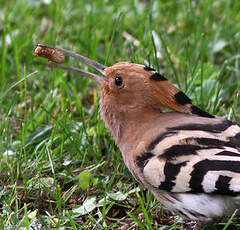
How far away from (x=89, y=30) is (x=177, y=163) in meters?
2.16

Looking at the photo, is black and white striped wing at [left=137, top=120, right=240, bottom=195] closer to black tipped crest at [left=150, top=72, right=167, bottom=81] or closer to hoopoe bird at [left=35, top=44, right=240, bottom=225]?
hoopoe bird at [left=35, top=44, right=240, bottom=225]

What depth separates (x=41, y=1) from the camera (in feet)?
18.4

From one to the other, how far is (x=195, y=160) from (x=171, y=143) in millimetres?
176

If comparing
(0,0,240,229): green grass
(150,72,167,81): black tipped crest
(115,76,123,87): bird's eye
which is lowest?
(0,0,240,229): green grass

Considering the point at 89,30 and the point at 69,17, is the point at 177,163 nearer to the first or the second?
the point at 89,30

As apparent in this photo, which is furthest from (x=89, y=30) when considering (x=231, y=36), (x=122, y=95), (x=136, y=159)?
(x=136, y=159)

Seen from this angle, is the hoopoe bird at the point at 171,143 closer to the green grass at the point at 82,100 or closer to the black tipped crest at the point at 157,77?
the black tipped crest at the point at 157,77

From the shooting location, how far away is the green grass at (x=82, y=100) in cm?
312

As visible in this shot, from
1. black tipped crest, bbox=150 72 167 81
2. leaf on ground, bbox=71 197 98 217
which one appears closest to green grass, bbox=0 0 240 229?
leaf on ground, bbox=71 197 98 217

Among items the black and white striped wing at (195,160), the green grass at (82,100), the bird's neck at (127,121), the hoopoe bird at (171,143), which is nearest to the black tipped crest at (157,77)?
the hoopoe bird at (171,143)

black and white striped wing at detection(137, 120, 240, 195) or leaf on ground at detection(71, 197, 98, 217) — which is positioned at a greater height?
black and white striped wing at detection(137, 120, 240, 195)

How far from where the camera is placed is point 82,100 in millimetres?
4273

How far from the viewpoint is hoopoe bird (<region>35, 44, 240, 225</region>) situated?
2.60 meters

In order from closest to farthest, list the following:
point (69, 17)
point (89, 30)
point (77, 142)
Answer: point (77, 142), point (89, 30), point (69, 17)
